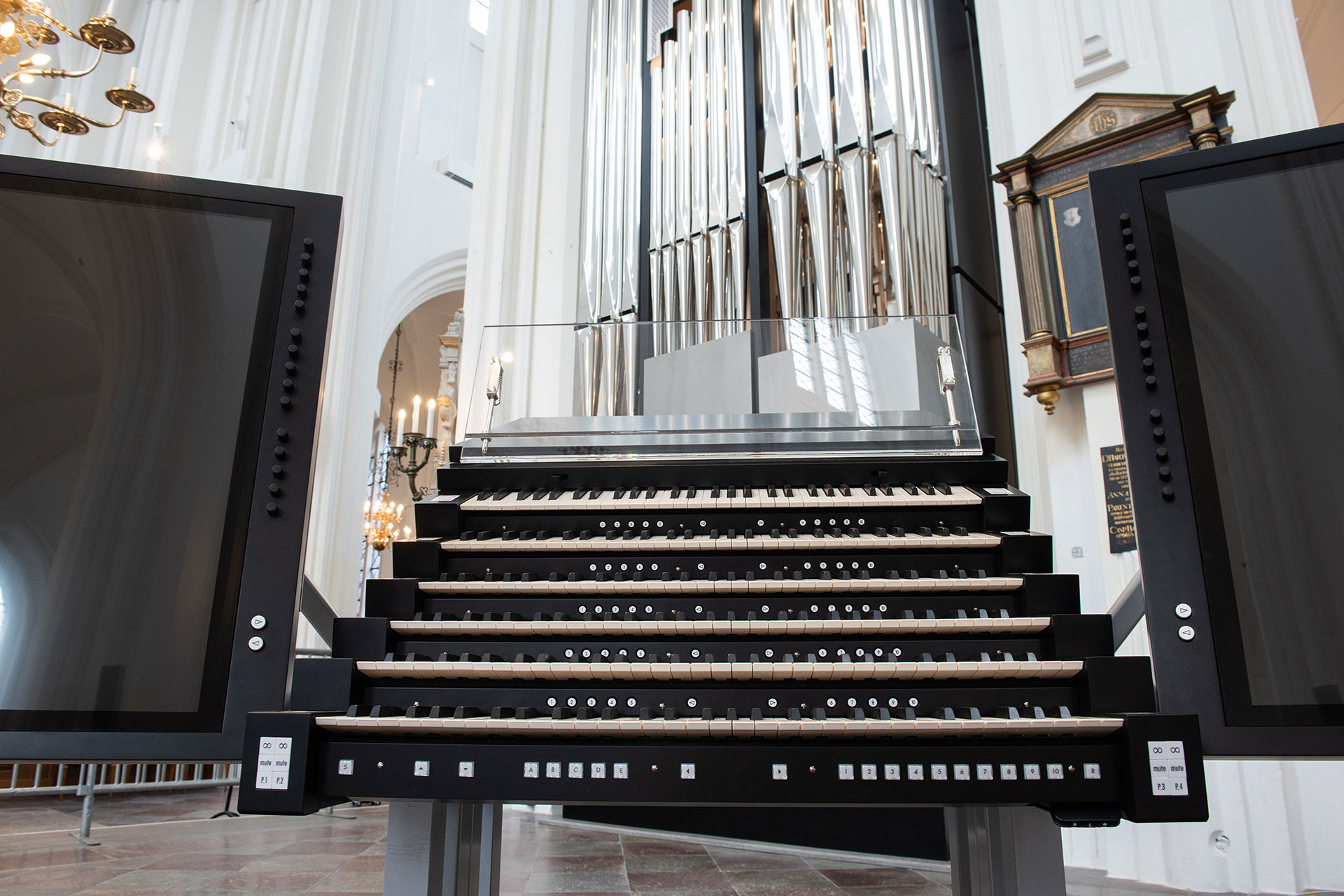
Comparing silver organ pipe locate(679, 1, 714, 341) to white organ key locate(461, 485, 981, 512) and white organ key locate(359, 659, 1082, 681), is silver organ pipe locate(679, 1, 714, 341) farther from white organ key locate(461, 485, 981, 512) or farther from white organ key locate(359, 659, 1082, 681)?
white organ key locate(359, 659, 1082, 681)

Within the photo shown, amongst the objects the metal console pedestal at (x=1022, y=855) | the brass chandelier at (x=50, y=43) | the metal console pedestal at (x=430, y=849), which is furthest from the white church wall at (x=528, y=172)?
the metal console pedestal at (x=1022, y=855)

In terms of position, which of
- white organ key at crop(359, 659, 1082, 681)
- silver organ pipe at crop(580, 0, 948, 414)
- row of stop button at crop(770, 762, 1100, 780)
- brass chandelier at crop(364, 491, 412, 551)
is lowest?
row of stop button at crop(770, 762, 1100, 780)

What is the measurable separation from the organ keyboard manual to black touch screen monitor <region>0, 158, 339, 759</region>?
0.14 metres

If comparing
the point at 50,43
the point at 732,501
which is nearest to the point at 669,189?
the point at 50,43

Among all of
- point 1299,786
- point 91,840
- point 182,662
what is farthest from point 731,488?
point 91,840

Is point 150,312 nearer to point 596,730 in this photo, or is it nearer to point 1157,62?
point 596,730

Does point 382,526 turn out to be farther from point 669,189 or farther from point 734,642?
point 734,642

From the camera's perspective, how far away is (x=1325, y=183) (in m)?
1.13

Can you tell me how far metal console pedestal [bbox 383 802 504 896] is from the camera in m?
1.21

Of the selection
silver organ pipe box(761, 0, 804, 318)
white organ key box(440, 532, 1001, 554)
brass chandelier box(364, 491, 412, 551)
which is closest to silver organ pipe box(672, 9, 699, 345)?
silver organ pipe box(761, 0, 804, 318)

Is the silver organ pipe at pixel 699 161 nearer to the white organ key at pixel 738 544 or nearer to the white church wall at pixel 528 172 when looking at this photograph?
the white church wall at pixel 528 172

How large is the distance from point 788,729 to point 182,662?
758mm

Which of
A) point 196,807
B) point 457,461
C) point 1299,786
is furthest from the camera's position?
point 196,807

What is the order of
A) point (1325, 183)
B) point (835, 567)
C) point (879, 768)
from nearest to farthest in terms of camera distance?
point (879, 768) < point (1325, 183) < point (835, 567)
